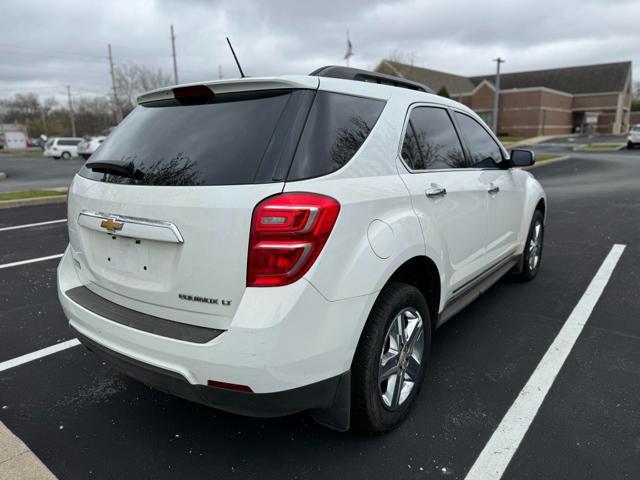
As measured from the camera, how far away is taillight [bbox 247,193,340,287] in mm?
1947

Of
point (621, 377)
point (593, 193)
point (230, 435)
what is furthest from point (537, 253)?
point (593, 193)

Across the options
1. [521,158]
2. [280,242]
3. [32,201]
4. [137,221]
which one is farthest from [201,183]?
[32,201]

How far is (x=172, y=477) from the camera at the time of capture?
2275 millimetres

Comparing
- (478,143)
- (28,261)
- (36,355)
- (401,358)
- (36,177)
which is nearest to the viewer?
(401,358)

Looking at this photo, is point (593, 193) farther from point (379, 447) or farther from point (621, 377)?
point (379, 447)

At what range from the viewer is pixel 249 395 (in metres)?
1.99

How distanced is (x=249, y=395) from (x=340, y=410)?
477mm

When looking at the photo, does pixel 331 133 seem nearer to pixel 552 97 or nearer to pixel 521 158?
pixel 521 158

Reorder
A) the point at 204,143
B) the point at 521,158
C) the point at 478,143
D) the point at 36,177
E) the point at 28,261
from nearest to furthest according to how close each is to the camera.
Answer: the point at 204,143, the point at 478,143, the point at 521,158, the point at 28,261, the point at 36,177

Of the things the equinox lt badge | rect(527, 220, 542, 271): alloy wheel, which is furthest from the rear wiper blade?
rect(527, 220, 542, 271): alloy wheel

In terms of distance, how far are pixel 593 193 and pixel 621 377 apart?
10109 millimetres

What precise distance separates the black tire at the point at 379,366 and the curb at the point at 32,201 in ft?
34.4

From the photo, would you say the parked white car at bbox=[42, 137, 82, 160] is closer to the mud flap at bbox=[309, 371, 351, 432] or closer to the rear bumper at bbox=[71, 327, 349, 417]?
the rear bumper at bbox=[71, 327, 349, 417]

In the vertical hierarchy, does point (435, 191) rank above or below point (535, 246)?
above
